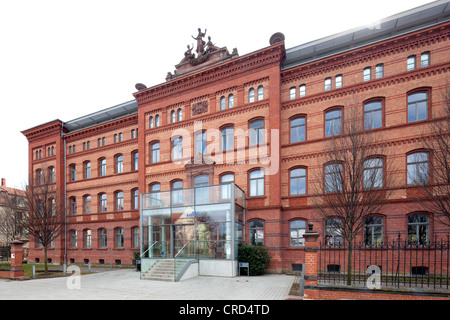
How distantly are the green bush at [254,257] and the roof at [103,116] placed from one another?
16.4 meters

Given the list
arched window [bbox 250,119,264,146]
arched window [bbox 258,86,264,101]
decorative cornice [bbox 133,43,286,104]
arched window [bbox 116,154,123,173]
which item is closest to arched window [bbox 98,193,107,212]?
arched window [bbox 116,154,123,173]

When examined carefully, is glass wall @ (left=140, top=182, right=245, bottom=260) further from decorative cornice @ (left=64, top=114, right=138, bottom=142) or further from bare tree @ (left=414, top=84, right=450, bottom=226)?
decorative cornice @ (left=64, top=114, right=138, bottom=142)

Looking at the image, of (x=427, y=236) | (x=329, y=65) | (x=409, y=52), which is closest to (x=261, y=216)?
(x=427, y=236)

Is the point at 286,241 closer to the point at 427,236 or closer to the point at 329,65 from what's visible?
the point at 427,236

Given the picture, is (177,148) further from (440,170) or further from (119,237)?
(440,170)

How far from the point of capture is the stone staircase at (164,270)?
50.1ft

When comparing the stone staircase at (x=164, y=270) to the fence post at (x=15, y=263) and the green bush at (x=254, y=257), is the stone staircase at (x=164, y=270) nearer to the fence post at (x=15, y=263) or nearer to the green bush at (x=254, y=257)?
the green bush at (x=254, y=257)

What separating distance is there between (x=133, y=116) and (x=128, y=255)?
12.1 meters

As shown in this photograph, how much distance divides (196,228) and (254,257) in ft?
12.6

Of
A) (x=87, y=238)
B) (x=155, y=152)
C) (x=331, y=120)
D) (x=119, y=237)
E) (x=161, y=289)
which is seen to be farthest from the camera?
(x=87, y=238)

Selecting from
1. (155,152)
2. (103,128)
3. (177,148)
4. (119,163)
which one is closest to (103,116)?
(103,128)

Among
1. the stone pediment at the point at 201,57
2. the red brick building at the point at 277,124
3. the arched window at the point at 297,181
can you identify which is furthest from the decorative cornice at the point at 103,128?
the arched window at the point at 297,181

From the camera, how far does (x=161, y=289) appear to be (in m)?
12.9

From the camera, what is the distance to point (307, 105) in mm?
18641
